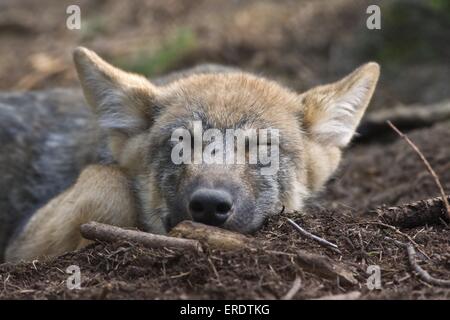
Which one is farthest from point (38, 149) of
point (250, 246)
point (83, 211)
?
point (250, 246)

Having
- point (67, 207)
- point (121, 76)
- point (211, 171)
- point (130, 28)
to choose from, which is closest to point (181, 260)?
point (211, 171)

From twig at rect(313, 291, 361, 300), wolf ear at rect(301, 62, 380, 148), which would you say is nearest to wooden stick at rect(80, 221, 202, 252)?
twig at rect(313, 291, 361, 300)

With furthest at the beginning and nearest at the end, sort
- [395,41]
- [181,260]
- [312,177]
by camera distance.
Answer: [395,41] → [312,177] → [181,260]

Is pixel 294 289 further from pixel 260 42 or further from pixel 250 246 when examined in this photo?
Answer: pixel 260 42

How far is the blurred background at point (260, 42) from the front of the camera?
11.4 meters

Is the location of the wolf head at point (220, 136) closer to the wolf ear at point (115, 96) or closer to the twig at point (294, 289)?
the wolf ear at point (115, 96)

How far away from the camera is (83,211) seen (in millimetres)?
6227

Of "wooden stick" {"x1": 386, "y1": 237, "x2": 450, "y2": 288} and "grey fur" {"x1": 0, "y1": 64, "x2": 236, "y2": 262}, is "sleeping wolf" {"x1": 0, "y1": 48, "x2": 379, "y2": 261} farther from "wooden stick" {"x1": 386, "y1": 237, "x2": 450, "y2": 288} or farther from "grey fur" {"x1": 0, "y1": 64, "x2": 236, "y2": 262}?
"wooden stick" {"x1": 386, "y1": 237, "x2": 450, "y2": 288}

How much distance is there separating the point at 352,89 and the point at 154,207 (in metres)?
1.96

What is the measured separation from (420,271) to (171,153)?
216 cm

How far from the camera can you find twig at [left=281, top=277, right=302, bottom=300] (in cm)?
423

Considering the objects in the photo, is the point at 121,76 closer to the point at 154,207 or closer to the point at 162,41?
the point at 154,207

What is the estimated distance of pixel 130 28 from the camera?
1464cm

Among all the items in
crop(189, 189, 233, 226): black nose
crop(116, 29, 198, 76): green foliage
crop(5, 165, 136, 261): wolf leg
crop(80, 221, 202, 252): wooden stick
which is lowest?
crop(5, 165, 136, 261): wolf leg
